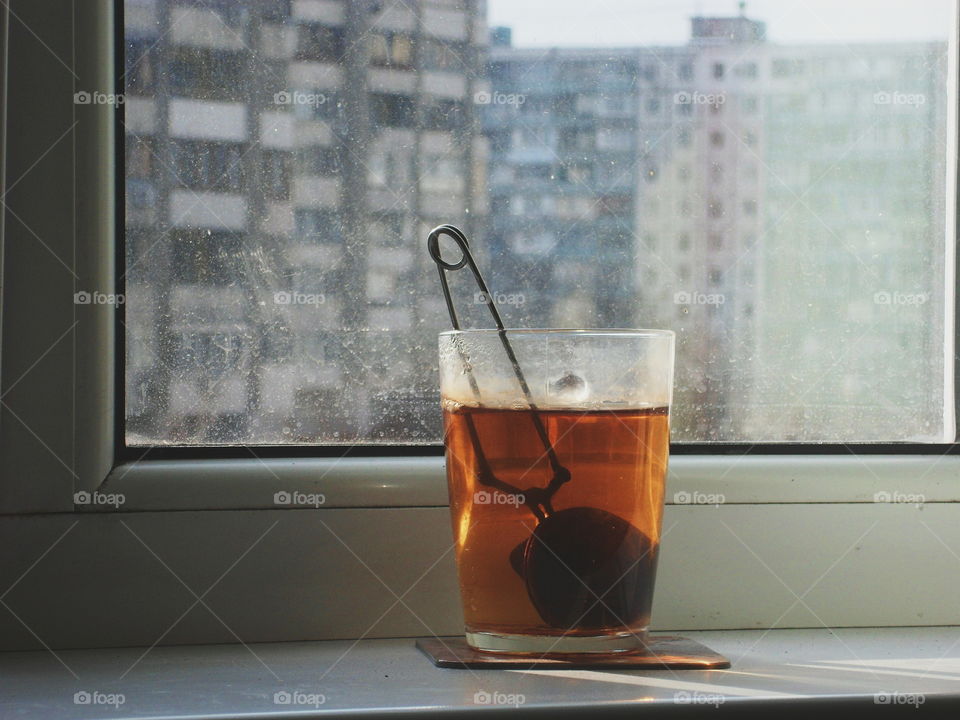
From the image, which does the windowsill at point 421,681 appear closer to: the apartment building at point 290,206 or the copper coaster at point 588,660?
the copper coaster at point 588,660

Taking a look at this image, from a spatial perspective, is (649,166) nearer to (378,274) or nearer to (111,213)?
(378,274)

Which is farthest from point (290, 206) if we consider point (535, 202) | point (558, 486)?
Answer: point (558, 486)

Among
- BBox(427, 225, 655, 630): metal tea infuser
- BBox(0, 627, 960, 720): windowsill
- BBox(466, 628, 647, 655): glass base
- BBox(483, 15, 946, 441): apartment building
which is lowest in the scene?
BBox(0, 627, 960, 720): windowsill

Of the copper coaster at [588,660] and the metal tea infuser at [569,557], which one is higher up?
the metal tea infuser at [569,557]

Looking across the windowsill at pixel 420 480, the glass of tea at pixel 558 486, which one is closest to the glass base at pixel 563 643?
the glass of tea at pixel 558 486

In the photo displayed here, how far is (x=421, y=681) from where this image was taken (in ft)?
2.03

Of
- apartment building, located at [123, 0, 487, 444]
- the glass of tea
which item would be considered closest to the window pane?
apartment building, located at [123, 0, 487, 444]

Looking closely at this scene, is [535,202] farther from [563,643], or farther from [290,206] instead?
[563,643]

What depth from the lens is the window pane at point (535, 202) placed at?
80 cm

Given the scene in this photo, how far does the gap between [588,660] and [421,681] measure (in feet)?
0.34

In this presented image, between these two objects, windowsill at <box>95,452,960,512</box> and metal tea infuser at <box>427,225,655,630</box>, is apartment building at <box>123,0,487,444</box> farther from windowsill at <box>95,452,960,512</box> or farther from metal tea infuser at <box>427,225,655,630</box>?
metal tea infuser at <box>427,225,655,630</box>

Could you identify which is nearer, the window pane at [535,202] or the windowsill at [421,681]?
the windowsill at [421,681]

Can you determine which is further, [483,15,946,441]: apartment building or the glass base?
[483,15,946,441]: apartment building

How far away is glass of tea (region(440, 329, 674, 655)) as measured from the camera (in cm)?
65
